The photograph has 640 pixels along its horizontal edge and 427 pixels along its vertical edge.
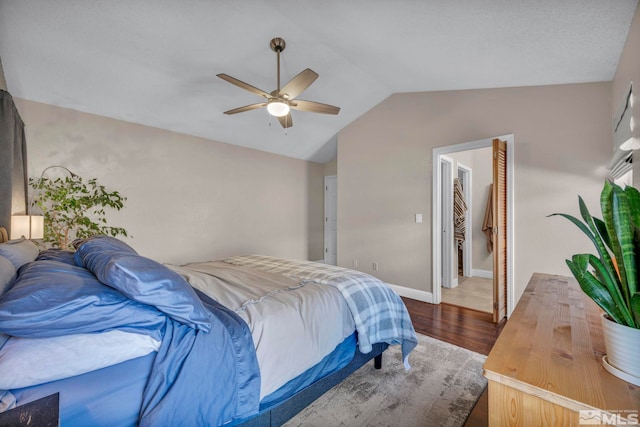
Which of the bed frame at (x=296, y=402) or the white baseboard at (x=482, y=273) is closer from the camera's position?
the bed frame at (x=296, y=402)

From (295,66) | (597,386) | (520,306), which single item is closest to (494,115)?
(295,66)

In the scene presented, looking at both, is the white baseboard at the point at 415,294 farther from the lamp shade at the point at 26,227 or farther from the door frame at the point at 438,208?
the lamp shade at the point at 26,227

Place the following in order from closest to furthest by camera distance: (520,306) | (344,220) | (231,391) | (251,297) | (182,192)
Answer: (231,391), (520,306), (251,297), (182,192), (344,220)

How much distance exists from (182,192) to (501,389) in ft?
13.3

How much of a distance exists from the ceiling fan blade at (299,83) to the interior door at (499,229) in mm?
2089

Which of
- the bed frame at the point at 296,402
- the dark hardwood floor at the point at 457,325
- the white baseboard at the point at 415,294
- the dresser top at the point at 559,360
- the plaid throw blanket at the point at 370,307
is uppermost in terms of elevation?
the dresser top at the point at 559,360

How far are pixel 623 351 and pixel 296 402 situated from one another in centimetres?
136

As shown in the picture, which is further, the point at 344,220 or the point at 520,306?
the point at 344,220

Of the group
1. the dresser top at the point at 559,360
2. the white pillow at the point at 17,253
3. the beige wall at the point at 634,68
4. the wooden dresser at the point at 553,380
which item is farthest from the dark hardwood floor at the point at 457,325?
the white pillow at the point at 17,253

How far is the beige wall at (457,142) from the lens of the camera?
264 cm

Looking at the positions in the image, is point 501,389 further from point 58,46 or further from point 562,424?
point 58,46

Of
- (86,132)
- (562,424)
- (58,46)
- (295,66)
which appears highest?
(295,66)

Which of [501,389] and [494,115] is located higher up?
[494,115]

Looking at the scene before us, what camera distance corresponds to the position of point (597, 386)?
0.73m
